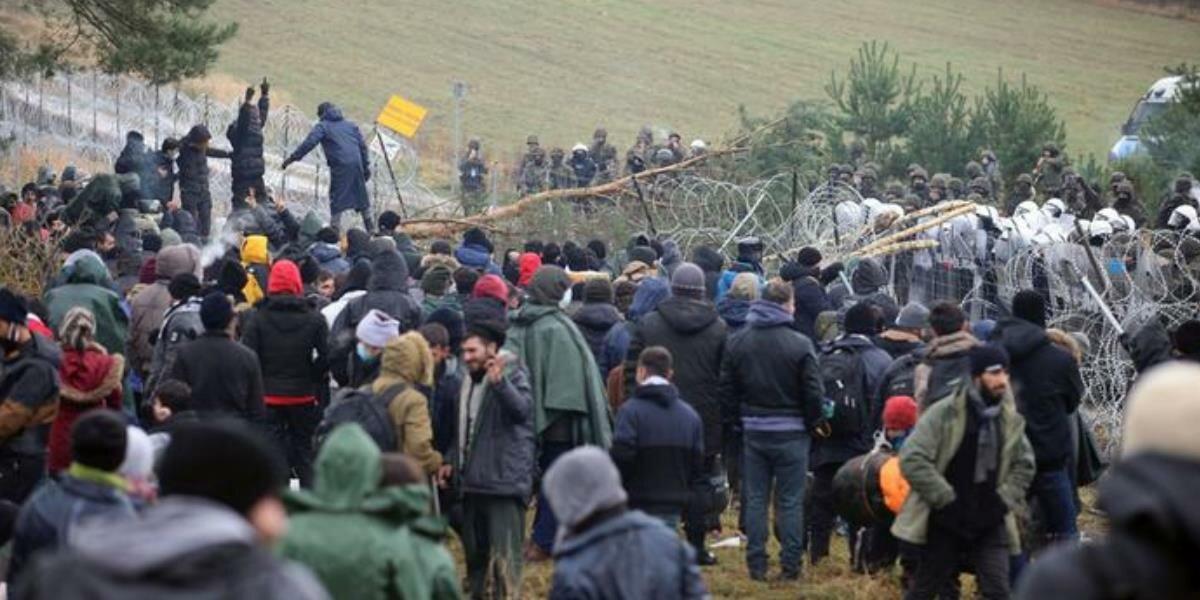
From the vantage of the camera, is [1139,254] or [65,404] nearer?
[65,404]

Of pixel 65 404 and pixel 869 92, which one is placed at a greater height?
pixel 869 92

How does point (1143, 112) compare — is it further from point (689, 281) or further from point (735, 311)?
point (689, 281)

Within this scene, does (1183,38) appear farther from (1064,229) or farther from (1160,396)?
(1160,396)

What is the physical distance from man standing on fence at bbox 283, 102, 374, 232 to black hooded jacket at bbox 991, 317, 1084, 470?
13.7 m

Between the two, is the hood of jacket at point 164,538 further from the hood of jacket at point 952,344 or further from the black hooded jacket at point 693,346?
the black hooded jacket at point 693,346

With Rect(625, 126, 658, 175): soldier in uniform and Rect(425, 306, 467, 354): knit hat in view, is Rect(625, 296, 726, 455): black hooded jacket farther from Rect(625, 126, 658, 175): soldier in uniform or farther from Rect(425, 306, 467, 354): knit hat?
Rect(625, 126, 658, 175): soldier in uniform

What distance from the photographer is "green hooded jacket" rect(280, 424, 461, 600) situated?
7.14m

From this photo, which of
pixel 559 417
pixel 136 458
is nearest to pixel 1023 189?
pixel 559 417

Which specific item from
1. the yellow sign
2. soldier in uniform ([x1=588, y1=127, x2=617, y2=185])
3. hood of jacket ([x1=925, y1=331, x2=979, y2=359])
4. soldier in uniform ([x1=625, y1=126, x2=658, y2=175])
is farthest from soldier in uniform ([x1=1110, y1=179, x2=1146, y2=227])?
hood of jacket ([x1=925, y1=331, x2=979, y2=359])

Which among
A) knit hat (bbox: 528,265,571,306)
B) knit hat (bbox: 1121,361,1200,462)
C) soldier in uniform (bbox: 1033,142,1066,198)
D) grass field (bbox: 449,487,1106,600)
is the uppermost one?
soldier in uniform (bbox: 1033,142,1066,198)

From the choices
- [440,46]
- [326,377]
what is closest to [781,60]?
[440,46]

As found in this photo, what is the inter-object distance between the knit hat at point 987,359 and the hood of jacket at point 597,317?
3948 mm

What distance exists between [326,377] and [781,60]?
57813mm

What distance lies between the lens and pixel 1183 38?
73.4 m
